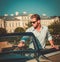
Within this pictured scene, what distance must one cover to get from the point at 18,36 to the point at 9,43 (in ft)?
0.80

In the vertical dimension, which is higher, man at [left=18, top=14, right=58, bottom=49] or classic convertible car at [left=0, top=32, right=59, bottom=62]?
man at [left=18, top=14, right=58, bottom=49]

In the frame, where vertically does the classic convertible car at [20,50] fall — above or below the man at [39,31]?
below

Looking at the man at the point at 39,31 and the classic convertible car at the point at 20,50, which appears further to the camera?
the man at the point at 39,31

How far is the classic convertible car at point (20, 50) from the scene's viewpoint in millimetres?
3990

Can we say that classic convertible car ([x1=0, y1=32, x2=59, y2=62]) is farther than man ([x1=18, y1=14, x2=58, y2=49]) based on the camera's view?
No

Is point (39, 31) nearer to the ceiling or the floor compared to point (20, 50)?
nearer to the ceiling

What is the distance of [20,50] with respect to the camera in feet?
14.4

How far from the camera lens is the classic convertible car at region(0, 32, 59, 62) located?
399 cm

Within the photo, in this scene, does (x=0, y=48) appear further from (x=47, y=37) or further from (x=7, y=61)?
(x=47, y=37)

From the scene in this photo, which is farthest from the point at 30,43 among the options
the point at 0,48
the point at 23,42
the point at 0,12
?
the point at 0,12

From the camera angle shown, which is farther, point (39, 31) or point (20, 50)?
point (39, 31)

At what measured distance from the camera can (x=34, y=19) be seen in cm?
501

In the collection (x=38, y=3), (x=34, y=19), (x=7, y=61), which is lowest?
(x=7, y=61)

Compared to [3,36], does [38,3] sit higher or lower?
higher
